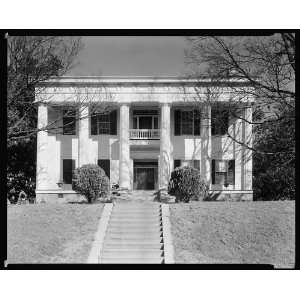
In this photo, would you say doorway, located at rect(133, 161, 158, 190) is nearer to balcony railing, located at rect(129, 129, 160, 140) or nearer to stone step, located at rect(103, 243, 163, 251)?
balcony railing, located at rect(129, 129, 160, 140)

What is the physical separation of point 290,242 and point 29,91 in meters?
10.4

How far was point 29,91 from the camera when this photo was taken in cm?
1928

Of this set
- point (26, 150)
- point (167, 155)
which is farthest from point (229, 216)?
point (26, 150)

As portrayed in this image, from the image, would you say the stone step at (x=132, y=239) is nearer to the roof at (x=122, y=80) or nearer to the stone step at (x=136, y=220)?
the stone step at (x=136, y=220)

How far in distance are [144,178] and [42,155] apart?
5.12m

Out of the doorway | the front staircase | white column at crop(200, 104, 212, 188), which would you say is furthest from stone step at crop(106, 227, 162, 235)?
white column at crop(200, 104, 212, 188)

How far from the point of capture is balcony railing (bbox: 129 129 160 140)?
1057 inches

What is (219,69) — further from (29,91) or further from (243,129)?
(243,129)

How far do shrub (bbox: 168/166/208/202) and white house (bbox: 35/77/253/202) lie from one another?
18.3 ft

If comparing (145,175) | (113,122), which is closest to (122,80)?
(113,122)

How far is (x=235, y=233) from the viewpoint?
608 inches
